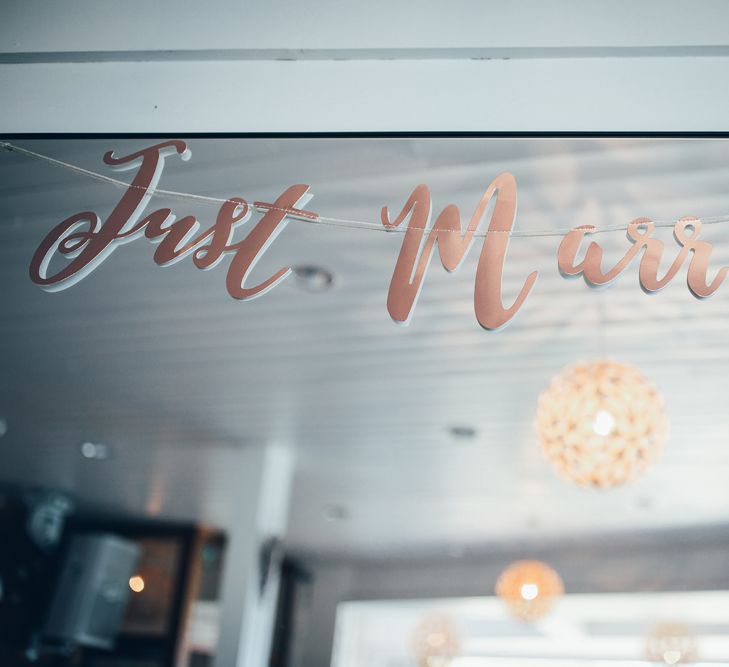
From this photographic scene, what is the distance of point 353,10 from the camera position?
212 centimetres

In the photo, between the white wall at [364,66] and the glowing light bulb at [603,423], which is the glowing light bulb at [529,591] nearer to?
the glowing light bulb at [603,423]

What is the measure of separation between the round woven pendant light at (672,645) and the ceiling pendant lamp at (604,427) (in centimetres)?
472

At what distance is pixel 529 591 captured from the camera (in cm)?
641

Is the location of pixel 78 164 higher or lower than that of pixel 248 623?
higher

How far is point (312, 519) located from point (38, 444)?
230 cm

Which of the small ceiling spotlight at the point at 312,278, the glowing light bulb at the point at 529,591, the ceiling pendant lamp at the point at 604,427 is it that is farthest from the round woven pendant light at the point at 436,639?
the small ceiling spotlight at the point at 312,278

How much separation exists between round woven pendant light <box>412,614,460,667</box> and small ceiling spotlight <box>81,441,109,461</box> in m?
3.85

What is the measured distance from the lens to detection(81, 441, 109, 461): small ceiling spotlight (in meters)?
5.27

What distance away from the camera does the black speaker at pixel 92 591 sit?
681 cm

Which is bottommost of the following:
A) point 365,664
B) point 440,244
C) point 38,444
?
point 365,664

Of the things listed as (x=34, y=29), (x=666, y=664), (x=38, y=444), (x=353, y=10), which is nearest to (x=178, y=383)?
(x=38, y=444)

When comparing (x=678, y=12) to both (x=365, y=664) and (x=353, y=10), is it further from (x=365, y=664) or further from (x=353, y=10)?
(x=365, y=664)

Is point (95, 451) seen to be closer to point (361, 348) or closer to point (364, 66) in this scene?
point (361, 348)

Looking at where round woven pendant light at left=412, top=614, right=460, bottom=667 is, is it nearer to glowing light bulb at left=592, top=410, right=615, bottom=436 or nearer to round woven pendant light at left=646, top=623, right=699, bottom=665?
round woven pendant light at left=646, top=623, right=699, bottom=665
